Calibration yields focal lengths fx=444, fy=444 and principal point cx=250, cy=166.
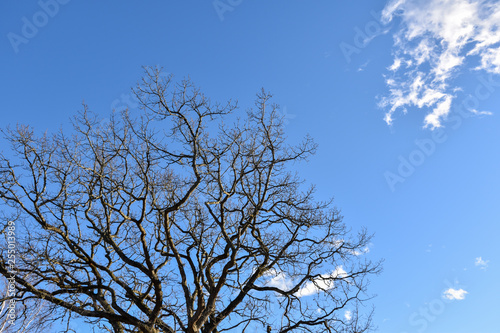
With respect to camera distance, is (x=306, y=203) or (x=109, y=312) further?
(x=306, y=203)

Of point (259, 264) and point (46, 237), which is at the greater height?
point (259, 264)

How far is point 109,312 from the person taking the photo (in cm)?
1138

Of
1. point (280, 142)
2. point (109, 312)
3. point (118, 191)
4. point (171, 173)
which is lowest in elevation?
point (109, 312)

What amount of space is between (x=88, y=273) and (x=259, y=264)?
4.63 meters

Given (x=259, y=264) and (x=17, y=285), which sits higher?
(x=259, y=264)

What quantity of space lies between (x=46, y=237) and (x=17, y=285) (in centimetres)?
141

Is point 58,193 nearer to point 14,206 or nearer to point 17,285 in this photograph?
point 14,206

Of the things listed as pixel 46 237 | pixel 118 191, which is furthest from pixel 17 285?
pixel 118 191

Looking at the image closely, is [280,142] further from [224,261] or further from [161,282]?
[161,282]

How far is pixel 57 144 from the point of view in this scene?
11438mm

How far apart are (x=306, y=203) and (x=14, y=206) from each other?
779 centimetres

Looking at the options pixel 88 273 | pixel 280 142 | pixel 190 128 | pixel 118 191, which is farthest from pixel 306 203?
pixel 88 273

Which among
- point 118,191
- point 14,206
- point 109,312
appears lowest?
point 109,312

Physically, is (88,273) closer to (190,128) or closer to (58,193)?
(58,193)
